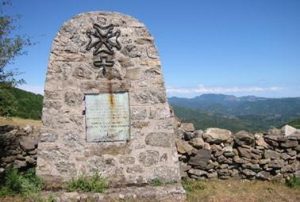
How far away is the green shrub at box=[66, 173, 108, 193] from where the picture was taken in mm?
8242

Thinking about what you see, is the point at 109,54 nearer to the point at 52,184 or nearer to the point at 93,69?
the point at 93,69

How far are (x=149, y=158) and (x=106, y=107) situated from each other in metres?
1.60

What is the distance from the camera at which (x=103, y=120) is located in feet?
28.2

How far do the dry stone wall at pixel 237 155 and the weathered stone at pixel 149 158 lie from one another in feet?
6.38

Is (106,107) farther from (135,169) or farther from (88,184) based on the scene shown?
(88,184)

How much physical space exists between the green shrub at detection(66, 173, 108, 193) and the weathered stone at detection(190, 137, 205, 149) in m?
3.20

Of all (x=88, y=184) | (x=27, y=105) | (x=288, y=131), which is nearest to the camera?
(x=88, y=184)

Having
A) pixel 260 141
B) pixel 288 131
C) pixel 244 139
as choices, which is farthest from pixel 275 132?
pixel 244 139

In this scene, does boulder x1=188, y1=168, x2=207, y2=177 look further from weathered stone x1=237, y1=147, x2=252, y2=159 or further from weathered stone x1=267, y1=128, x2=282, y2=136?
weathered stone x1=267, y1=128, x2=282, y2=136

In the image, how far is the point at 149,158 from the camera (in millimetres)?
8656

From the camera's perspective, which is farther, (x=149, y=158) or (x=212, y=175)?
(x=212, y=175)

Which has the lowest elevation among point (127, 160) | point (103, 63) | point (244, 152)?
point (244, 152)

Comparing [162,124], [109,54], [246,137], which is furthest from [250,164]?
[109,54]

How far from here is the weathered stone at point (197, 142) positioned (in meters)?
10.5
